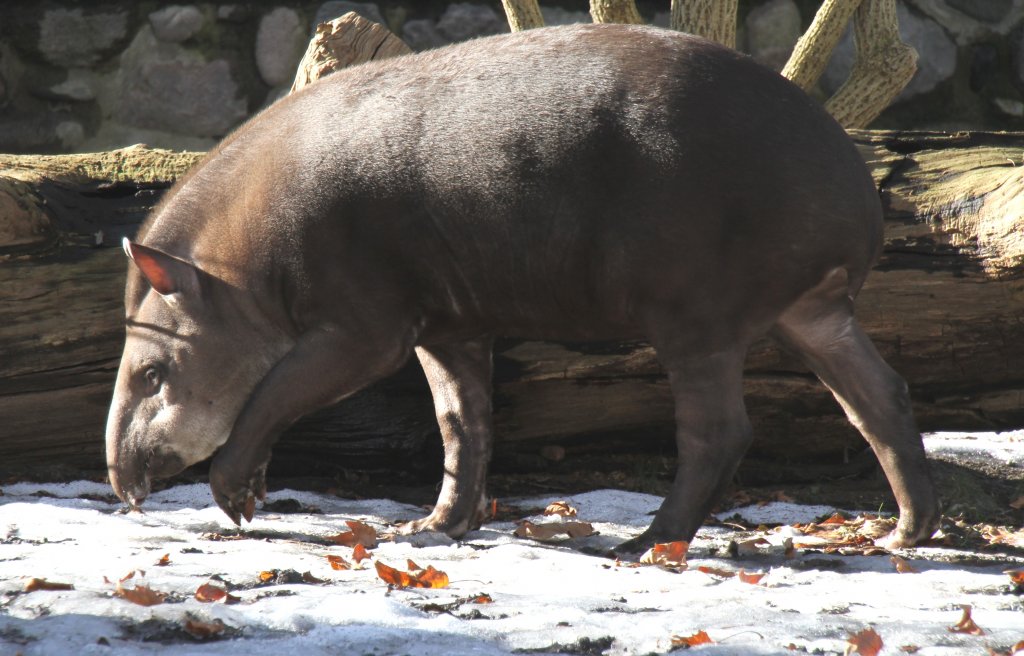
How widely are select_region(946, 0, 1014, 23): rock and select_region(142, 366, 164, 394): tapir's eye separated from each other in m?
5.43

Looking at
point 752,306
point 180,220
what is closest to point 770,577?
point 752,306

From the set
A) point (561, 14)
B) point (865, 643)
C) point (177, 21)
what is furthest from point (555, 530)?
point (177, 21)

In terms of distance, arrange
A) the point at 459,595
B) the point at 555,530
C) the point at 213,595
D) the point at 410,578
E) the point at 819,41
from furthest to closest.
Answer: the point at 819,41 → the point at 555,530 → the point at 410,578 → the point at 459,595 → the point at 213,595

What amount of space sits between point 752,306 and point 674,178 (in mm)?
452

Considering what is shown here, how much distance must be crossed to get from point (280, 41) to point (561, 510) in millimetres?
3918

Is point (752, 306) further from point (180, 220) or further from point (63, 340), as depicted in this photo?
point (63, 340)

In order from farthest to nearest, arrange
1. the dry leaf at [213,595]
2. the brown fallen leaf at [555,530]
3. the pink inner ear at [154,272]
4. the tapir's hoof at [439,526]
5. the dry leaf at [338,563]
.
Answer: the tapir's hoof at [439,526] < the brown fallen leaf at [555,530] < the pink inner ear at [154,272] < the dry leaf at [338,563] < the dry leaf at [213,595]

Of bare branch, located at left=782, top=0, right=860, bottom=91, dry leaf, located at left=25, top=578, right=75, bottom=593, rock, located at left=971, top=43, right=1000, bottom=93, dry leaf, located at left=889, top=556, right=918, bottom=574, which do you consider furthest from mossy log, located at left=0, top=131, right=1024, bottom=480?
rock, located at left=971, top=43, right=1000, bottom=93

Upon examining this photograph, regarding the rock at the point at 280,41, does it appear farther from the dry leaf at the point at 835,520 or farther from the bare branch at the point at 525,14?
the dry leaf at the point at 835,520

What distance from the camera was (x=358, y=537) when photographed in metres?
3.89

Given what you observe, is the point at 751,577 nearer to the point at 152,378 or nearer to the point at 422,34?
the point at 152,378

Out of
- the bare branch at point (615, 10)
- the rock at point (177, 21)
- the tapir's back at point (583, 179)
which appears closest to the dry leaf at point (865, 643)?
the tapir's back at point (583, 179)

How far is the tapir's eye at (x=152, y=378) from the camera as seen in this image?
415 cm

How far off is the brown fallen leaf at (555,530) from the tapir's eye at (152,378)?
4.44 ft
